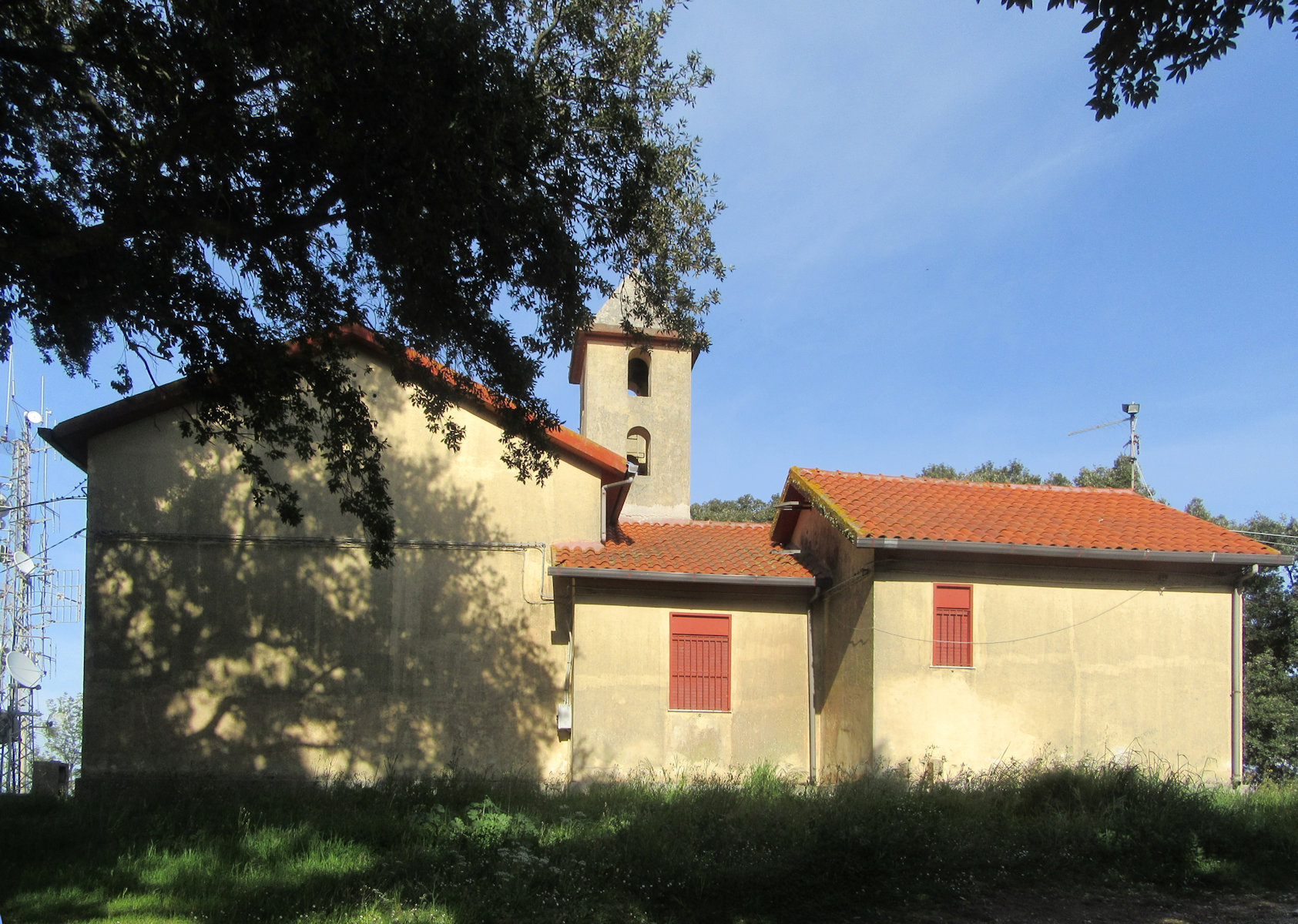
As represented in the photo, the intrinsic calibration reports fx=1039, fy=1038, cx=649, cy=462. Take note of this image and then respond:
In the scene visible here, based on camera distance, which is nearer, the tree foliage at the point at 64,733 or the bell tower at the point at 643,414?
the bell tower at the point at 643,414

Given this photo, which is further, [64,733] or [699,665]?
[64,733]

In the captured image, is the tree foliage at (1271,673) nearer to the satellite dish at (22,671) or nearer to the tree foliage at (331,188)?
the tree foliage at (331,188)

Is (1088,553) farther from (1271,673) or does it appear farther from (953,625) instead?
→ (1271,673)

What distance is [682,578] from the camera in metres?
15.0

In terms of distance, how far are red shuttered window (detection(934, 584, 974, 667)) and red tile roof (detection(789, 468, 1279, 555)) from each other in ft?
2.65

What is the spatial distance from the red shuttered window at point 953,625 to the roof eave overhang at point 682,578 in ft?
7.00

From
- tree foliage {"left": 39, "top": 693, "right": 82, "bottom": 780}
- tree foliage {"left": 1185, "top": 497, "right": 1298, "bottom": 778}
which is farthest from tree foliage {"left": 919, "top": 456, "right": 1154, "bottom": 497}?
tree foliage {"left": 39, "top": 693, "right": 82, "bottom": 780}

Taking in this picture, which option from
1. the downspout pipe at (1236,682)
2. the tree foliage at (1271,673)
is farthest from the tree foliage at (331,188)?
the tree foliage at (1271,673)

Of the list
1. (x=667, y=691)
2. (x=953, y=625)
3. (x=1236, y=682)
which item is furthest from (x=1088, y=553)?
(x=667, y=691)

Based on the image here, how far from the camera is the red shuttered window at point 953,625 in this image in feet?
45.4

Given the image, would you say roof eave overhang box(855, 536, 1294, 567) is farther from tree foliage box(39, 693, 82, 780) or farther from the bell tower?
tree foliage box(39, 693, 82, 780)

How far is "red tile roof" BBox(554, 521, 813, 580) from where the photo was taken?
15141mm

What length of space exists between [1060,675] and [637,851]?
23.6 feet

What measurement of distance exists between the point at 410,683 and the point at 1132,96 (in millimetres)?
11914
